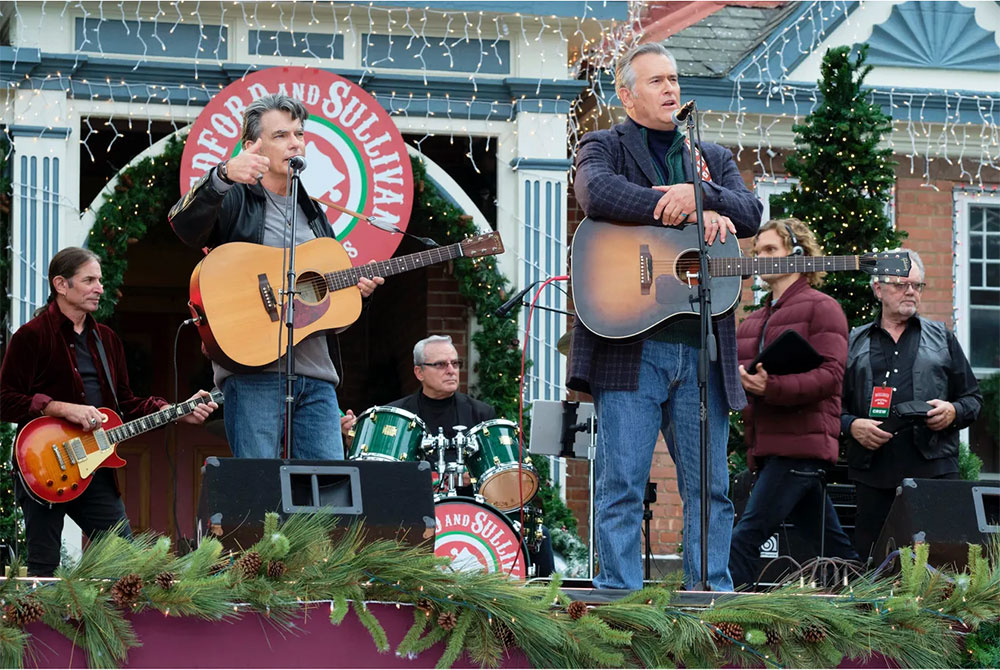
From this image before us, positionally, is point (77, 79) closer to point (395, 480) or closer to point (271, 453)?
point (271, 453)

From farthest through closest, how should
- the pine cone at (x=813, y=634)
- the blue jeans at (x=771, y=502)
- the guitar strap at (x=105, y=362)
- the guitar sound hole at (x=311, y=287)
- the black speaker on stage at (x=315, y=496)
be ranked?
the guitar strap at (x=105, y=362) < the blue jeans at (x=771, y=502) < the guitar sound hole at (x=311, y=287) < the black speaker on stage at (x=315, y=496) < the pine cone at (x=813, y=634)

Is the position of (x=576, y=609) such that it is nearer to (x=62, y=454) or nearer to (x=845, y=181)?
(x=62, y=454)

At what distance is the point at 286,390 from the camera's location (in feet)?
15.7

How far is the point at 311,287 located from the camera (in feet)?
17.2

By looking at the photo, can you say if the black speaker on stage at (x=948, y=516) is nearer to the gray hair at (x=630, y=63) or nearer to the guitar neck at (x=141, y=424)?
the gray hair at (x=630, y=63)

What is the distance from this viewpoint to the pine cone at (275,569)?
10.8 ft

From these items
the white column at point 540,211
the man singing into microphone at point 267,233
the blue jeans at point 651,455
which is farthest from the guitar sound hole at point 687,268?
the white column at point 540,211

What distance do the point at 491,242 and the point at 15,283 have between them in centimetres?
380

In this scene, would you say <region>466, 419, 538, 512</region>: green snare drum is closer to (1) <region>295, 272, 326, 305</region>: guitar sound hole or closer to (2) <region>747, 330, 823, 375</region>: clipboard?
(2) <region>747, 330, 823, 375</region>: clipboard

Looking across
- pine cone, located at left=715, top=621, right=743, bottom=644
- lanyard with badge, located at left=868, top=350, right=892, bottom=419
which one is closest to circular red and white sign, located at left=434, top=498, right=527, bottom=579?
lanyard with badge, located at left=868, top=350, right=892, bottom=419

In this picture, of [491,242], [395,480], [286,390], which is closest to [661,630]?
[395,480]

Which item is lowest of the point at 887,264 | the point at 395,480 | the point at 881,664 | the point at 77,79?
the point at 881,664

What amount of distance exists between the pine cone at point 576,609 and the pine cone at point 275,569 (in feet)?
2.25

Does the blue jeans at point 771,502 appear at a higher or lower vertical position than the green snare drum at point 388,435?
lower
